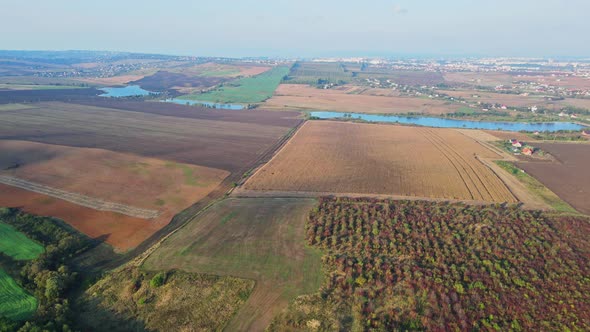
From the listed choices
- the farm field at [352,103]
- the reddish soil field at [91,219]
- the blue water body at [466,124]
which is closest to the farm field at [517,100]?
the farm field at [352,103]

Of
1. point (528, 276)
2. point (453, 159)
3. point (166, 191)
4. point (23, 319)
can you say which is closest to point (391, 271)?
point (528, 276)

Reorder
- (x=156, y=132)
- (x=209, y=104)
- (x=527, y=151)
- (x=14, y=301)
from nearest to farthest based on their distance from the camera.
Answer: (x=14, y=301) < (x=527, y=151) < (x=156, y=132) < (x=209, y=104)

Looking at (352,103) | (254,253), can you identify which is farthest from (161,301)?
(352,103)

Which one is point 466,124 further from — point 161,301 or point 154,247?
point 161,301

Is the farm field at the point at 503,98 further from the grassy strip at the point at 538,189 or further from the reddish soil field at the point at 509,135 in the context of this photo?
the grassy strip at the point at 538,189

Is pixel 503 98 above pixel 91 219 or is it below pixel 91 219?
above

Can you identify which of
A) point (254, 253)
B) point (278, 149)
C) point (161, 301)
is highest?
point (278, 149)

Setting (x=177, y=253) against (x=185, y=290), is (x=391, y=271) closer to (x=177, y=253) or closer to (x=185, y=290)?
(x=185, y=290)
